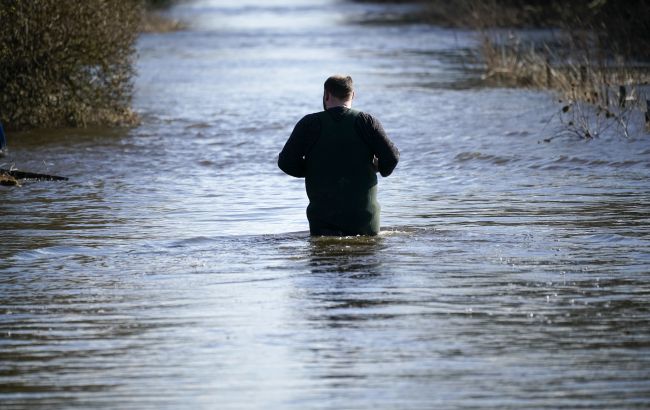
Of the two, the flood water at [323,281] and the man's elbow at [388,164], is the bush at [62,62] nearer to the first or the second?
the flood water at [323,281]

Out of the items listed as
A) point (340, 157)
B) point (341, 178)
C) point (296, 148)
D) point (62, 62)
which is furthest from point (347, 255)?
point (62, 62)

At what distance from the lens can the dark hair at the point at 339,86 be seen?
10.1 metres

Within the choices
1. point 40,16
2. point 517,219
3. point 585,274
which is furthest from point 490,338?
point 40,16

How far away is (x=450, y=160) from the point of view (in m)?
17.4

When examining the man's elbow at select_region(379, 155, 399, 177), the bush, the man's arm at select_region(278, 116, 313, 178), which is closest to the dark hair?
the man's arm at select_region(278, 116, 313, 178)

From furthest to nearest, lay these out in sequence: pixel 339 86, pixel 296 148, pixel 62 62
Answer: pixel 62 62, pixel 296 148, pixel 339 86

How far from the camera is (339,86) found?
10.1 m

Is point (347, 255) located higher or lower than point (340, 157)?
lower

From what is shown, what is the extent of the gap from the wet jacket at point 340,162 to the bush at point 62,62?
10.6m

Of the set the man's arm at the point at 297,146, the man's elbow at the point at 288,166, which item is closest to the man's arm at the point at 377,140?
the man's arm at the point at 297,146

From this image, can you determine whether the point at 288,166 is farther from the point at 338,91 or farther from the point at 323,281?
the point at 323,281

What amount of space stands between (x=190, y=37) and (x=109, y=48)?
3208cm

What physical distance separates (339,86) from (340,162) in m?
0.56

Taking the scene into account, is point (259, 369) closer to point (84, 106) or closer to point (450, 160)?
point (450, 160)
